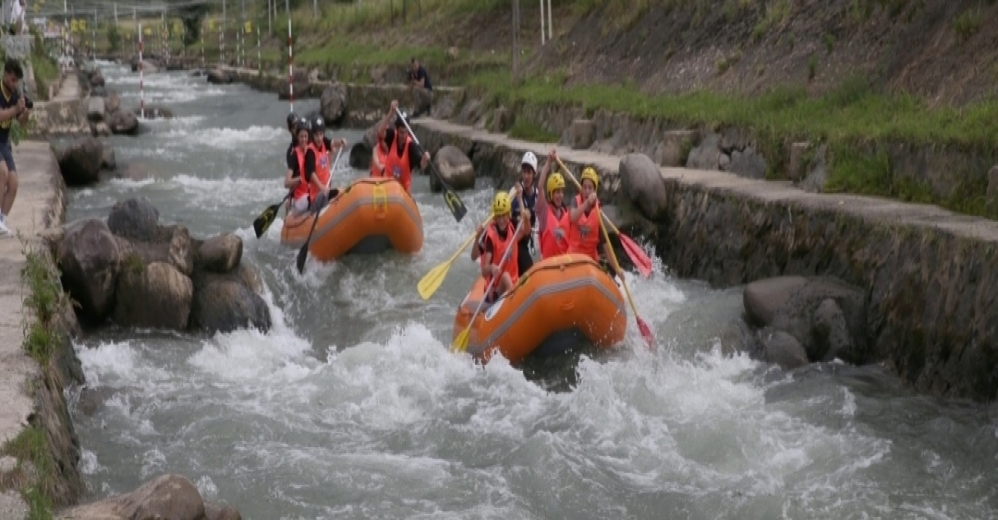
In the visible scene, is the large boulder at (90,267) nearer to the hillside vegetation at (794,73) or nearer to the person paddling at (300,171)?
the person paddling at (300,171)

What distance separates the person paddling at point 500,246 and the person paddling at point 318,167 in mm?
3749

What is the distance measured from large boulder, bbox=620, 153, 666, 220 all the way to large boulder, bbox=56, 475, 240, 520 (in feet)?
25.1

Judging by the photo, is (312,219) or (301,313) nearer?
(301,313)

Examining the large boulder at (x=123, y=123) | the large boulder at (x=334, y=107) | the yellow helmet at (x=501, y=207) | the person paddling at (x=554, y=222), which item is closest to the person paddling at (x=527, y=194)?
the person paddling at (x=554, y=222)

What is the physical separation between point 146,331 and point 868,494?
598 cm

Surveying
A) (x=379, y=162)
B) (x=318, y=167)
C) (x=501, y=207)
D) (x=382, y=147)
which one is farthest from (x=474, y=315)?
(x=382, y=147)

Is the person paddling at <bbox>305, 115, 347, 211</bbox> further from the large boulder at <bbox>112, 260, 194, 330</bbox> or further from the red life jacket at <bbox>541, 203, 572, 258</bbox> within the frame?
the red life jacket at <bbox>541, 203, 572, 258</bbox>

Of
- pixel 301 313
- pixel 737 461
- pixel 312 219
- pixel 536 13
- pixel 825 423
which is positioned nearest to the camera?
pixel 737 461

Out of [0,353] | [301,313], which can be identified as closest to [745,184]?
[301,313]

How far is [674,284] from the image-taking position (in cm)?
1195

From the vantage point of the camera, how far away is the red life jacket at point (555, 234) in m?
10.1

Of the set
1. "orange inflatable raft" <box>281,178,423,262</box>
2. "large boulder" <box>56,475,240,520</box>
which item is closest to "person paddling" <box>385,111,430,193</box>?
"orange inflatable raft" <box>281,178,423,262</box>

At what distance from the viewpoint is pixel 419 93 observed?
82.1 feet

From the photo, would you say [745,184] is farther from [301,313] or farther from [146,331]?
[146,331]
